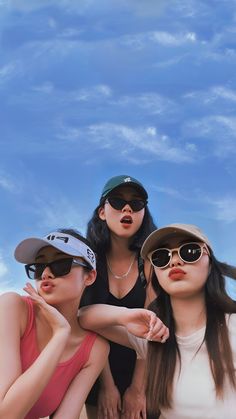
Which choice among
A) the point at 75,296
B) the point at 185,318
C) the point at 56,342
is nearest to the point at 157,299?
the point at 185,318

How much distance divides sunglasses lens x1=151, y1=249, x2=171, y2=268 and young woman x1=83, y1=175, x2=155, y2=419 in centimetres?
71

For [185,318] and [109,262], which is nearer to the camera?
[185,318]

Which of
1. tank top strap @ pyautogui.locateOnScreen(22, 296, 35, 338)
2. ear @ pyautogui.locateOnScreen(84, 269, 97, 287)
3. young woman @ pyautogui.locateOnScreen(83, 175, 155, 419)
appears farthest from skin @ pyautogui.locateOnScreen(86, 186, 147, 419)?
tank top strap @ pyautogui.locateOnScreen(22, 296, 35, 338)

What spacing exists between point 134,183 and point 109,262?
86 cm

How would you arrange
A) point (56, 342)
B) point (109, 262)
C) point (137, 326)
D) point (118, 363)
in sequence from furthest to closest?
point (109, 262) → point (118, 363) → point (137, 326) → point (56, 342)

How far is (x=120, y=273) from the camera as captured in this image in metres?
5.25

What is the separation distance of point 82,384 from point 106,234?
176cm

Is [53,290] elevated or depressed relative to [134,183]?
depressed

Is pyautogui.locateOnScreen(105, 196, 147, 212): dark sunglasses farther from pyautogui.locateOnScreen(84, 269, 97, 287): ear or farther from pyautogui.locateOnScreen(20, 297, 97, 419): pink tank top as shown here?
pyautogui.locateOnScreen(20, 297, 97, 419): pink tank top

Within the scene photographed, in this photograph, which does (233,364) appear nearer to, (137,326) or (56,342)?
(137,326)

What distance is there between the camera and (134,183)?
16.9 ft

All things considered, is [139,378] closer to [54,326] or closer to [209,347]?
[209,347]

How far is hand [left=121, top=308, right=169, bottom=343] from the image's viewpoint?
3.71m

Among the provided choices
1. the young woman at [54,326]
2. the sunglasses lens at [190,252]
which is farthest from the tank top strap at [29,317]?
the sunglasses lens at [190,252]
